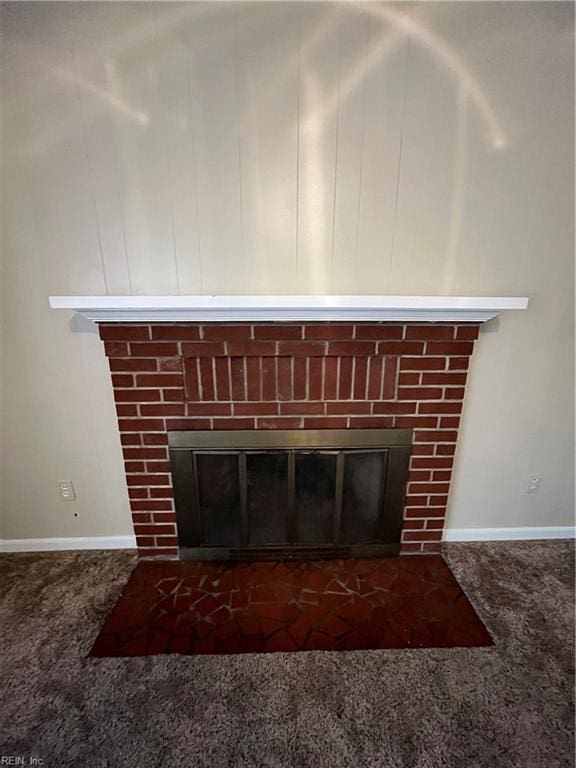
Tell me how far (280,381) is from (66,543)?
1.43m

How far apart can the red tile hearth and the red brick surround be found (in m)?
0.43

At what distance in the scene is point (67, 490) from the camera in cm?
175

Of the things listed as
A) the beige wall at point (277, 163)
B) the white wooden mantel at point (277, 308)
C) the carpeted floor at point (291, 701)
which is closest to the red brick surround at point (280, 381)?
the white wooden mantel at point (277, 308)

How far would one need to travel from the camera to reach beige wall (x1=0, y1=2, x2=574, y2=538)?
1.26 m

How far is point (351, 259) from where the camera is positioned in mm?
1464

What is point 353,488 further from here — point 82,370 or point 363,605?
point 82,370

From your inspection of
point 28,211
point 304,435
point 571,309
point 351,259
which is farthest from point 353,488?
point 28,211

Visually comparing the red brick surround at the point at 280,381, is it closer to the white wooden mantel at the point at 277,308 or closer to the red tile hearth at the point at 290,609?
the white wooden mantel at the point at 277,308

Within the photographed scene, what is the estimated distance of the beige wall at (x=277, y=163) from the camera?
1.26m

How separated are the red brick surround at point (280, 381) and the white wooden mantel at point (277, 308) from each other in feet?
0.24

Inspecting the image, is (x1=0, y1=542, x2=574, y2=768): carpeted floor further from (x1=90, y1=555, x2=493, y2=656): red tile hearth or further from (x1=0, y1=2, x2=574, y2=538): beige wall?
(x1=0, y1=2, x2=574, y2=538): beige wall

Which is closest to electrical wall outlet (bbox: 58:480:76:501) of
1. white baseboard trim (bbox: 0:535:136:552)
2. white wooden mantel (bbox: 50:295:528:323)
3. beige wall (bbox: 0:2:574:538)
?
white baseboard trim (bbox: 0:535:136:552)

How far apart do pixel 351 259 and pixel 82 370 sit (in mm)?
1297

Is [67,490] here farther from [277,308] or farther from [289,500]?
[277,308]
